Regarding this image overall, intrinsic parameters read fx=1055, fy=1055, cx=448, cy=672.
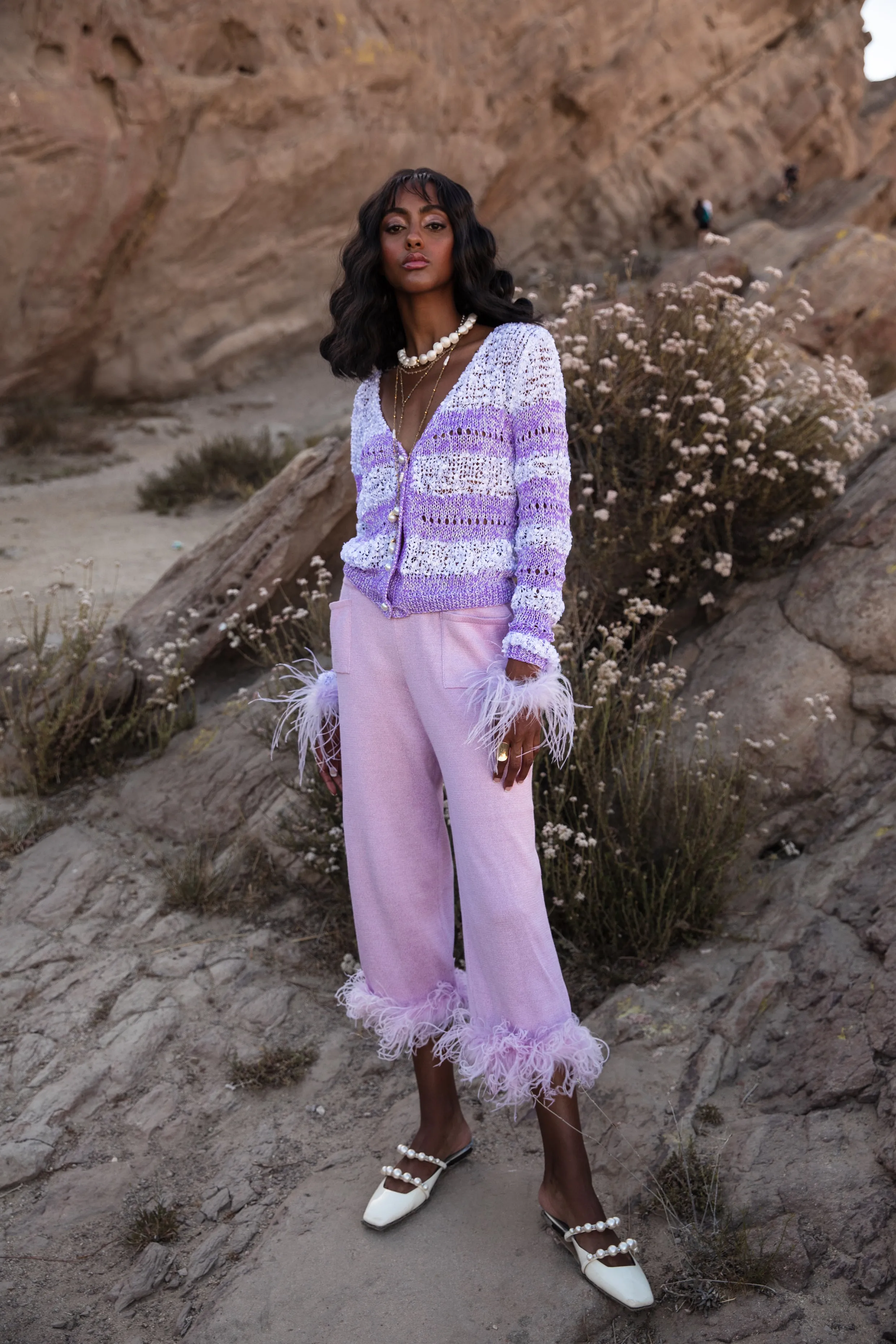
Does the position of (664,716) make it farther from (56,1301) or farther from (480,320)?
(56,1301)

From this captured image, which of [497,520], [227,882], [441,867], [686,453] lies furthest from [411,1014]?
[686,453]

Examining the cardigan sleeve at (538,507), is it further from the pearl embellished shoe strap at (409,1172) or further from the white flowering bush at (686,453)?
the white flowering bush at (686,453)

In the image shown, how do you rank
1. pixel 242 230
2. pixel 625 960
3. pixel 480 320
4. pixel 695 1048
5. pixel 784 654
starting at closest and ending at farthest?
pixel 480 320 < pixel 695 1048 < pixel 625 960 < pixel 784 654 < pixel 242 230

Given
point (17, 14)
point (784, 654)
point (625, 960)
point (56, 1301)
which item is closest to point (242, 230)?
point (17, 14)

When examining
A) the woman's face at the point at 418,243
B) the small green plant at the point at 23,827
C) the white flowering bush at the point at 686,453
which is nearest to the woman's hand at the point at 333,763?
the woman's face at the point at 418,243

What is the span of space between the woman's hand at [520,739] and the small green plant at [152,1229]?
146 cm

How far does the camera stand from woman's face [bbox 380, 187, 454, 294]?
90.4 inches

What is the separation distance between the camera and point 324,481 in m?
4.44

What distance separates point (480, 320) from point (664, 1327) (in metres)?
2.21

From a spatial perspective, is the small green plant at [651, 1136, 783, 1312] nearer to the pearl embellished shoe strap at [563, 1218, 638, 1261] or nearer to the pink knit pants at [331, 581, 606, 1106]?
the pearl embellished shoe strap at [563, 1218, 638, 1261]

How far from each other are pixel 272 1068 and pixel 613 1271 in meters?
1.23

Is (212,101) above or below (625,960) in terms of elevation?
above

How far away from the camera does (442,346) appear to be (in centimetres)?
235

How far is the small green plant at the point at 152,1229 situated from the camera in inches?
103
